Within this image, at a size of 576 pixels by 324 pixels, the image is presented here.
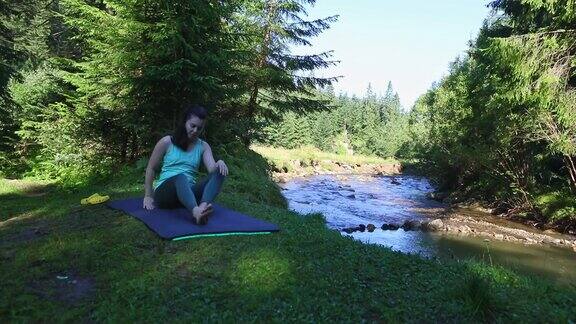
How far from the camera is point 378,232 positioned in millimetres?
14047

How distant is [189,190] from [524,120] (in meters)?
13.3

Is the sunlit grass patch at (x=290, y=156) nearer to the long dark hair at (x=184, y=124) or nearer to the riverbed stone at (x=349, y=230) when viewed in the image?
the riverbed stone at (x=349, y=230)

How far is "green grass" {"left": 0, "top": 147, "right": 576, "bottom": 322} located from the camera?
3639 millimetres

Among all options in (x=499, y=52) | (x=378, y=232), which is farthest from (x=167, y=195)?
(x=499, y=52)

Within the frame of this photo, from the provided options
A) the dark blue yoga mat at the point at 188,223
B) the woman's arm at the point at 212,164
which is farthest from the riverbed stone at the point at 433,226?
the woman's arm at the point at 212,164

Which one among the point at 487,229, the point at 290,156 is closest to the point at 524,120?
the point at 487,229

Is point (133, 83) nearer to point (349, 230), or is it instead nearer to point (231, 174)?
point (231, 174)

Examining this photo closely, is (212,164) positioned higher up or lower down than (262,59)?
lower down

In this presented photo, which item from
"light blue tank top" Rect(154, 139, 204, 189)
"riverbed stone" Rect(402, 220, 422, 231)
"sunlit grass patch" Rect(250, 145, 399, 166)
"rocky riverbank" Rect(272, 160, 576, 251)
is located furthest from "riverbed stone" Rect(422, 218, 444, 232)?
"sunlit grass patch" Rect(250, 145, 399, 166)

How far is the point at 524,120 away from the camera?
596 inches

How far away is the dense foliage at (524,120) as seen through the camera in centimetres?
1360

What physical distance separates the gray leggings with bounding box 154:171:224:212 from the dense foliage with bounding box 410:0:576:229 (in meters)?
11.4

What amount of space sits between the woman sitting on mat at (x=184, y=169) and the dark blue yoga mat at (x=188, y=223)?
0.48 ft

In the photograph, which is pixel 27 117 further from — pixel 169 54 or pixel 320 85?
pixel 320 85
